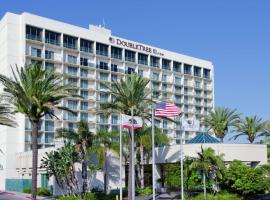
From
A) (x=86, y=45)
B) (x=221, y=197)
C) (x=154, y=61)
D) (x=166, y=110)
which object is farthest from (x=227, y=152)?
(x=154, y=61)

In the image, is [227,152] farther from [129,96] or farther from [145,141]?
[129,96]

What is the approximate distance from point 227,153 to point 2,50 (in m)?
53.9

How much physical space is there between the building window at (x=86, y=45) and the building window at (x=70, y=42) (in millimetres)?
1684

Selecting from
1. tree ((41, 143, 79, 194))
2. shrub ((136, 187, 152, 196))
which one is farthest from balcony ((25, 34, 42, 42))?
shrub ((136, 187, 152, 196))

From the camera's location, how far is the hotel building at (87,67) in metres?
89.8

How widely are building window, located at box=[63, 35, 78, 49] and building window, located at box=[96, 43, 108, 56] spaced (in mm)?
5841

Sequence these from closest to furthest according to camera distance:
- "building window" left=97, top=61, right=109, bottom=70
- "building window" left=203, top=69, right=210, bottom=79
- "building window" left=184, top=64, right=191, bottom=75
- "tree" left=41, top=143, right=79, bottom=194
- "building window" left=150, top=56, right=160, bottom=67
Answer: "tree" left=41, top=143, right=79, bottom=194 < "building window" left=97, top=61, right=109, bottom=70 < "building window" left=150, top=56, right=160, bottom=67 < "building window" left=184, top=64, right=191, bottom=75 < "building window" left=203, top=69, right=210, bottom=79

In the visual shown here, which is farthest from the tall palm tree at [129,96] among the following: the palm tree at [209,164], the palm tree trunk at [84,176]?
the palm tree trunk at [84,176]

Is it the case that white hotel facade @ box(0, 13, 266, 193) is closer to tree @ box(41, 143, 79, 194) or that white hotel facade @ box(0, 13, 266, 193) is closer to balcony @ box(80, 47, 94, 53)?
balcony @ box(80, 47, 94, 53)

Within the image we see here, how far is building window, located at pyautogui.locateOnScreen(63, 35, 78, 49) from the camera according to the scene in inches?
3831

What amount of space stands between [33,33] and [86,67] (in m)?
14.1

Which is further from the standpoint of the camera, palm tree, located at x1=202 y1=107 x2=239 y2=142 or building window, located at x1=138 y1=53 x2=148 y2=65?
building window, located at x1=138 y1=53 x2=148 y2=65

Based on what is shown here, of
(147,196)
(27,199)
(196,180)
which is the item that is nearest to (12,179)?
(27,199)

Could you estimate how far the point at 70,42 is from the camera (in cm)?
9825
